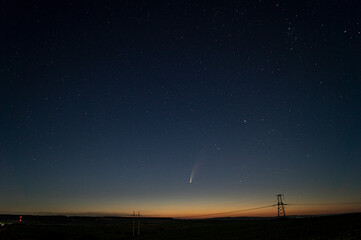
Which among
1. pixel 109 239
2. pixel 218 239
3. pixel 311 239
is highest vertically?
pixel 311 239

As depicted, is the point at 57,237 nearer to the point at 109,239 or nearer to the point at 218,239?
the point at 109,239

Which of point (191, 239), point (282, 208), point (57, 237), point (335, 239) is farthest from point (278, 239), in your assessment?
point (57, 237)

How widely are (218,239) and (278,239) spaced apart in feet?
45.6

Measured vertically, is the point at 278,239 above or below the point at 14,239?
above

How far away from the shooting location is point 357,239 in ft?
67.5

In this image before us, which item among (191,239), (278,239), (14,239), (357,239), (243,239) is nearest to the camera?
(357,239)

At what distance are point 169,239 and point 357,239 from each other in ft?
132

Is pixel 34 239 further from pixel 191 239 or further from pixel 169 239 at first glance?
pixel 191 239

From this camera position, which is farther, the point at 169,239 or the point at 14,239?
the point at 14,239

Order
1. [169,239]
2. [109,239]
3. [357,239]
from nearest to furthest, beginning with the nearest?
[357,239] → [169,239] → [109,239]

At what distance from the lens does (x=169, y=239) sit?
54.1 meters

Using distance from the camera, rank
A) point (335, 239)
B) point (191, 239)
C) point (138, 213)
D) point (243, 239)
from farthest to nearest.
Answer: point (138, 213), point (191, 239), point (243, 239), point (335, 239)

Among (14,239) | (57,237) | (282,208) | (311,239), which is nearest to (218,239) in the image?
(311,239)

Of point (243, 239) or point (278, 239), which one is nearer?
point (278, 239)
